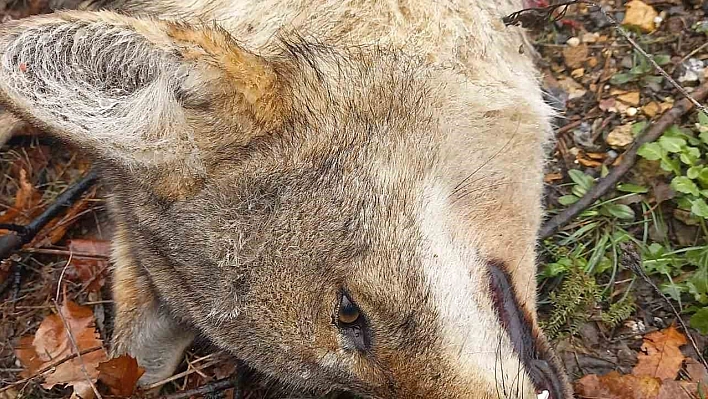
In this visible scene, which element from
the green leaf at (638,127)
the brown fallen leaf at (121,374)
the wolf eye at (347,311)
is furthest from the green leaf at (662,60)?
the brown fallen leaf at (121,374)

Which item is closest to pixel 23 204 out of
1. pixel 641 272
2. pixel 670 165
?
pixel 641 272

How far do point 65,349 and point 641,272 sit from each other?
2.87 metres

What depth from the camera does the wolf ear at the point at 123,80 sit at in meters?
2.44

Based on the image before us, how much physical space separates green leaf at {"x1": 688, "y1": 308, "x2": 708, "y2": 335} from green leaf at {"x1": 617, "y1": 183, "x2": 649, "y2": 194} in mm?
644

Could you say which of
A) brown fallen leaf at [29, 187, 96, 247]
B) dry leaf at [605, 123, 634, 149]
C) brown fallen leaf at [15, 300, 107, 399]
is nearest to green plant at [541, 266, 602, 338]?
dry leaf at [605, 123, 634, 149]

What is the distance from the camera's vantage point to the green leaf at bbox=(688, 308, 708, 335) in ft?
10.5

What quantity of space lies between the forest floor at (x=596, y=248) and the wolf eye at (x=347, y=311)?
3.53ft

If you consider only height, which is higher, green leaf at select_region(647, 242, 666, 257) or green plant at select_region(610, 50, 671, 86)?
green plant at select_region(610, 50, 671, 86)

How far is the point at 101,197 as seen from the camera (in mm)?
4426

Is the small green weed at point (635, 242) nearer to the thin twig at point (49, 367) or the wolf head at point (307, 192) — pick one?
the wolf head at point (307, 192)

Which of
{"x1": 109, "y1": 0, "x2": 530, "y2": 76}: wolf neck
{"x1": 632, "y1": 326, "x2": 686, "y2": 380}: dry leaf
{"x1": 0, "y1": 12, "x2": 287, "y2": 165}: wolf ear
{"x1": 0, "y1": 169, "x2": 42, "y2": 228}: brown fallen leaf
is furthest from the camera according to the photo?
{"x1": 0, "y1": 169, "x2": 42, "y2": 228}: brown fallen leaf

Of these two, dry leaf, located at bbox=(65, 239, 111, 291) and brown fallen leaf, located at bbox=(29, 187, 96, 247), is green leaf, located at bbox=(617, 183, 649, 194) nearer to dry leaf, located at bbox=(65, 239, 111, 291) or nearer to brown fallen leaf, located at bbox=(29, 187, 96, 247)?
dry leaf, located at bbox=(65, 239, 111, 291)

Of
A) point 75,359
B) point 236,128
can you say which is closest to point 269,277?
point 236,128

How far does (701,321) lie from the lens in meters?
3.22
